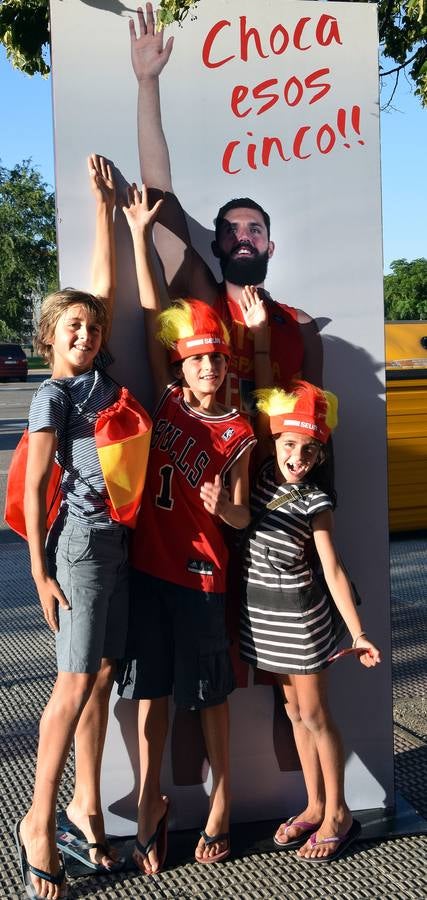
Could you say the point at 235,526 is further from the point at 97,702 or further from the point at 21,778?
the point at 21,778

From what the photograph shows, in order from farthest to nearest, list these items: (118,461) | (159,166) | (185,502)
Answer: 1. (159,166)
2. (185,502)
3. (118,461)

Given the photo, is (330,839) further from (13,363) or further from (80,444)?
(13,363)

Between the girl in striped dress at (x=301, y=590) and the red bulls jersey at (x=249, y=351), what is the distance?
123mm

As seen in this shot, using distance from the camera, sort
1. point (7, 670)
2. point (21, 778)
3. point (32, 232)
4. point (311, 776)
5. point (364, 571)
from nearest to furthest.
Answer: point (311, 776) → point (364, 571) → point (21, 778) → point (7, 670) → point (32, 232)

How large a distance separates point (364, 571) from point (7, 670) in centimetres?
218

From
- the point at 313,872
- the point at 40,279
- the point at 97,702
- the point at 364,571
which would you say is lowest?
Answer: the point at 313,872

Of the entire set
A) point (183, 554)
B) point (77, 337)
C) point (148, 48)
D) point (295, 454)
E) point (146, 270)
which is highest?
point (148, 48)

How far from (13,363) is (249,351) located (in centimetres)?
3395

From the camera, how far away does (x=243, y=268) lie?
3.17 m

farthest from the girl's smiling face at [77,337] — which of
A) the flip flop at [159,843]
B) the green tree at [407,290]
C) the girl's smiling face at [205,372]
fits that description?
the green tree at [407,290]

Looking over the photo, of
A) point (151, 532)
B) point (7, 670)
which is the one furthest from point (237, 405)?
point (7, 670)

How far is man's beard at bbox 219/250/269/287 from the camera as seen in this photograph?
316 cm

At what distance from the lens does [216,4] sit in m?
3.09

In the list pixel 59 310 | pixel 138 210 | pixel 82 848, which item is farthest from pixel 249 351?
pixel 82 848
